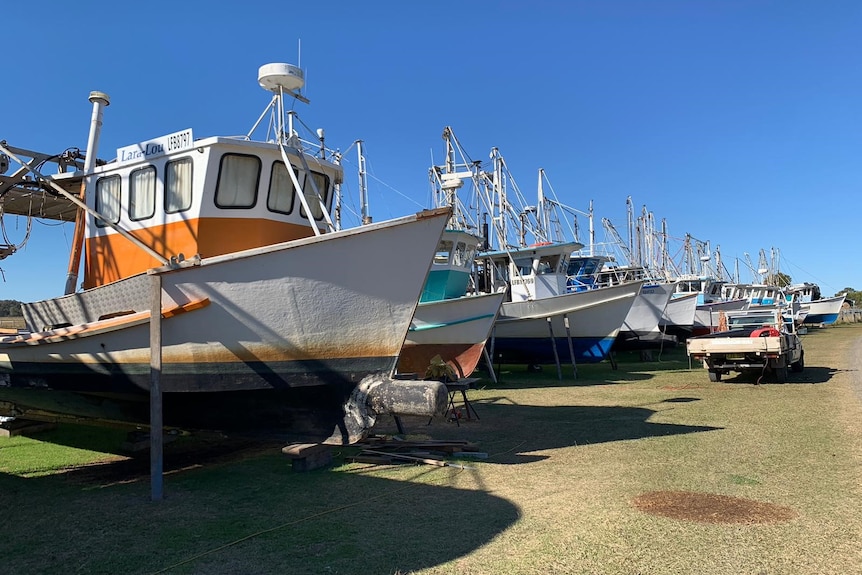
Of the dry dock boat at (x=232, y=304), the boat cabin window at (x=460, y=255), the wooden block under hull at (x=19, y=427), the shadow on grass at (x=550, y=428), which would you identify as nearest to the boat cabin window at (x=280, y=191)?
the dry dock boat at (x=232, y=304)

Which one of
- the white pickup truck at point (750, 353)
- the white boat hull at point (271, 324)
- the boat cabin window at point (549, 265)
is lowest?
the white pickup truck at point (750, 353)

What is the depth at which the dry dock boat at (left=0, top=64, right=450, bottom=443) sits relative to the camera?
593cm

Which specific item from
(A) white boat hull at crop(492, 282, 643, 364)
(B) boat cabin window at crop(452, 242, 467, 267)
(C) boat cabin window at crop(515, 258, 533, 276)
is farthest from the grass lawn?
(C) boat cabin window at crop(515, 258, 533, 276)

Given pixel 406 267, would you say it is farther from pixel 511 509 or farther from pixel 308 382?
pixel 511 509

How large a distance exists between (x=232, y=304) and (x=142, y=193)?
232 centimetres

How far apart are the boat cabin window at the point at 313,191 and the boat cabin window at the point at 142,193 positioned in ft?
5.74

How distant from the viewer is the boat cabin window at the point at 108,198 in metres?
7.34

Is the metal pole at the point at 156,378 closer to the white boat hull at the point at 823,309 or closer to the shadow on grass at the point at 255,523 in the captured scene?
the shadow on grass at the point at 255,523

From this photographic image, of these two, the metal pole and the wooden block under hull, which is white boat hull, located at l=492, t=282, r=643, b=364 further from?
the metal pole

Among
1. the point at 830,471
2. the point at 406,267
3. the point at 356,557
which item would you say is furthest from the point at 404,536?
the point at 830,471

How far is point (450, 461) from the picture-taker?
22.7 feet

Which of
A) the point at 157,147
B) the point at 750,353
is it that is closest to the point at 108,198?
the point at 157,147

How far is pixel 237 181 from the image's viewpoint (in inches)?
270

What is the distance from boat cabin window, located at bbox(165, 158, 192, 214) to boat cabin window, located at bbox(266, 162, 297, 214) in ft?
2.94
